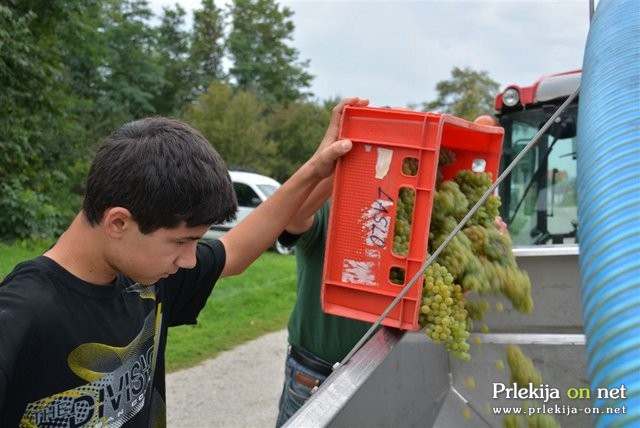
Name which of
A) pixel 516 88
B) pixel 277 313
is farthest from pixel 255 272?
pixel 516 88

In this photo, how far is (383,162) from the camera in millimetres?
1986

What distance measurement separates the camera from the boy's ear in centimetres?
144

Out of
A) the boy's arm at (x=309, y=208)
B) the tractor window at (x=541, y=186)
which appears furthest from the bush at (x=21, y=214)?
the boy's arm at (x=309, y=208)

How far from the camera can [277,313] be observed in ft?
25.7

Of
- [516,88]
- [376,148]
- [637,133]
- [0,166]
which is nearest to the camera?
[637,133]

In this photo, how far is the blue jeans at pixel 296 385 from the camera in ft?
8.05

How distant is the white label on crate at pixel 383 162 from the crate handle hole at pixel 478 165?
0.62 meters

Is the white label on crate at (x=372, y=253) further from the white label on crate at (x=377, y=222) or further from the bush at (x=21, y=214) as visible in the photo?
the bush at (x=21, y=214)

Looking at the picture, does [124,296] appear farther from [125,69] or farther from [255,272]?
[125,69]

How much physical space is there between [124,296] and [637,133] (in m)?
1.32

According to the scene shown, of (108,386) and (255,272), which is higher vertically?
(108,386)

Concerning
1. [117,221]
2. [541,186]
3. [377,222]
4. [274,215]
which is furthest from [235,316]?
[117,221]

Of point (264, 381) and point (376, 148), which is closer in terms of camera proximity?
point (376, 148)

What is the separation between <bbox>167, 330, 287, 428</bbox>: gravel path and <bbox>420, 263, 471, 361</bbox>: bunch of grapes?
313 cm
